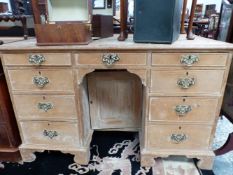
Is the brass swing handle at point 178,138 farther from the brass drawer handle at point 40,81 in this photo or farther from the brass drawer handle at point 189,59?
the brass drawer handle at point 40,81

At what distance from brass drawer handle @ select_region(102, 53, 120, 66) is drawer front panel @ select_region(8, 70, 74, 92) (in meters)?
0.21

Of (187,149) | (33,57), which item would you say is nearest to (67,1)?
(33,57)

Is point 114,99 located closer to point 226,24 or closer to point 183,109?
point 183,109

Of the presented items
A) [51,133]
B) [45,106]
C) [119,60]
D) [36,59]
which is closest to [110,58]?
[119,60]

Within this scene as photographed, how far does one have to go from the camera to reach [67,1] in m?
1.07

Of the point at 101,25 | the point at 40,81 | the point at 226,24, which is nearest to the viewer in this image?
the point at 40,81

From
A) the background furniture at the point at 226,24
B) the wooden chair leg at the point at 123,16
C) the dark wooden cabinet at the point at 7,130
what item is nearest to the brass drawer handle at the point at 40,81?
the dark wooden cabinet at the point at 7,130

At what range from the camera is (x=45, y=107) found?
112 cm

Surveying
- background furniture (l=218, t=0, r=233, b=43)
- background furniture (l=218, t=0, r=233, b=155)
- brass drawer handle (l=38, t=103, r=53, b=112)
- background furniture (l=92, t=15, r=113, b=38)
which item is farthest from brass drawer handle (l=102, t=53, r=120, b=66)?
background furniture (l=218, t=0, r=233, b=43)

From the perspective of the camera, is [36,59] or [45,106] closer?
[36,59]

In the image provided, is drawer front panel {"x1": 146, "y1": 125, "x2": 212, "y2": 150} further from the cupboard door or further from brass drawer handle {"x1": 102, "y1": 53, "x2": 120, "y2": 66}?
brass drawer handle {"x1": 102, "y1": 53, "x2": 120, "y2": 66}

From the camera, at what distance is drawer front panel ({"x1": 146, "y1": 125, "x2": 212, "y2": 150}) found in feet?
3.65

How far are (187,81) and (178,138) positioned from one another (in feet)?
1.24

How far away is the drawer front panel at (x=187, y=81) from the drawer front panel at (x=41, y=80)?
48 centimetres
